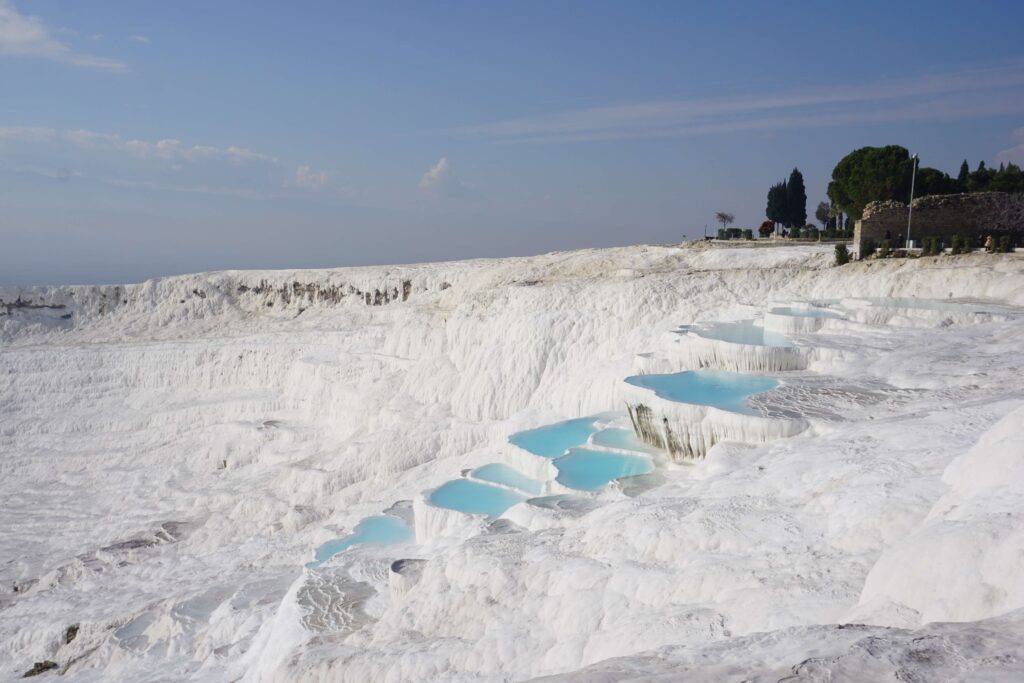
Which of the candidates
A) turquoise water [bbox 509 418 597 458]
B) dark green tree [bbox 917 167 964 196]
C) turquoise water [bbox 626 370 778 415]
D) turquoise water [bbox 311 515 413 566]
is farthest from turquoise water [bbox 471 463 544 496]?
dark green tree [bbox 917 167 964 196]

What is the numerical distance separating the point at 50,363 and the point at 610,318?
83.0 ft

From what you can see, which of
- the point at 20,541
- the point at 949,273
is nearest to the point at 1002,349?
the point at 949,273

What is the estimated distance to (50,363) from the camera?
3262cm

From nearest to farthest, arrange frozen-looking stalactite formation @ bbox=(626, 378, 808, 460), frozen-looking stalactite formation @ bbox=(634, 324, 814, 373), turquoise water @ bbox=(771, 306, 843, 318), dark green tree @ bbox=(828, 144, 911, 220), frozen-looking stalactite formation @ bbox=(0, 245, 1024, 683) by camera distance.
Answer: frozen-looking stalactite formation @ bbox=(0, 245, 1024, 683) → frozen-looking stalactite formation @ bbox=(626, 378, 808, 460) → frozen-looking stalactite formation @ bbox=(634, 324, 814, 373) → turquoise water @ bbox=(771, 306, 843, 318) → dark green tree @ bbox=(828, 144, 911, 220)

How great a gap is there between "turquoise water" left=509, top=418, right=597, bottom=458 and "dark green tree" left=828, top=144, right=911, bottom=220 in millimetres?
18761

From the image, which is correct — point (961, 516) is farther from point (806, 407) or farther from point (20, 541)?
point (20, 541)

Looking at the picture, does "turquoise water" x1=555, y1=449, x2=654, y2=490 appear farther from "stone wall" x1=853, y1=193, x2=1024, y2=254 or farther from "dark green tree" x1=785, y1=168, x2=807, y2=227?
"dark green tree" x1=785, y1=168, x2=807, y2=227

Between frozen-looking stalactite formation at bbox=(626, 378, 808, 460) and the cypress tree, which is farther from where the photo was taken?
the cypress tree

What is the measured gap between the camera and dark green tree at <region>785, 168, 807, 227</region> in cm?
4003

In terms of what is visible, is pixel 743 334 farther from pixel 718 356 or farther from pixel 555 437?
pixel 555 437

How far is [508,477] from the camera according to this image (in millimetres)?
13891

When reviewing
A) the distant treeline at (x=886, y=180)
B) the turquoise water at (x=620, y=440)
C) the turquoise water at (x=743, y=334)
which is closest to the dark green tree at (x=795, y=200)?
the distant treeline at (x=886, y=180)

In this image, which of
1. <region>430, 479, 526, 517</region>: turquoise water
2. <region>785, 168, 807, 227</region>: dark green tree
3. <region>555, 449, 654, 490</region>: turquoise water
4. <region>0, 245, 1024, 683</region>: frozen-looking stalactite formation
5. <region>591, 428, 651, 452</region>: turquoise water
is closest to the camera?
<region>0, 245, 1024, 683</region>: frozen-looking stalactite formation

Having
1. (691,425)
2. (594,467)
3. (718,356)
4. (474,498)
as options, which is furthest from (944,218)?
(474,498)
